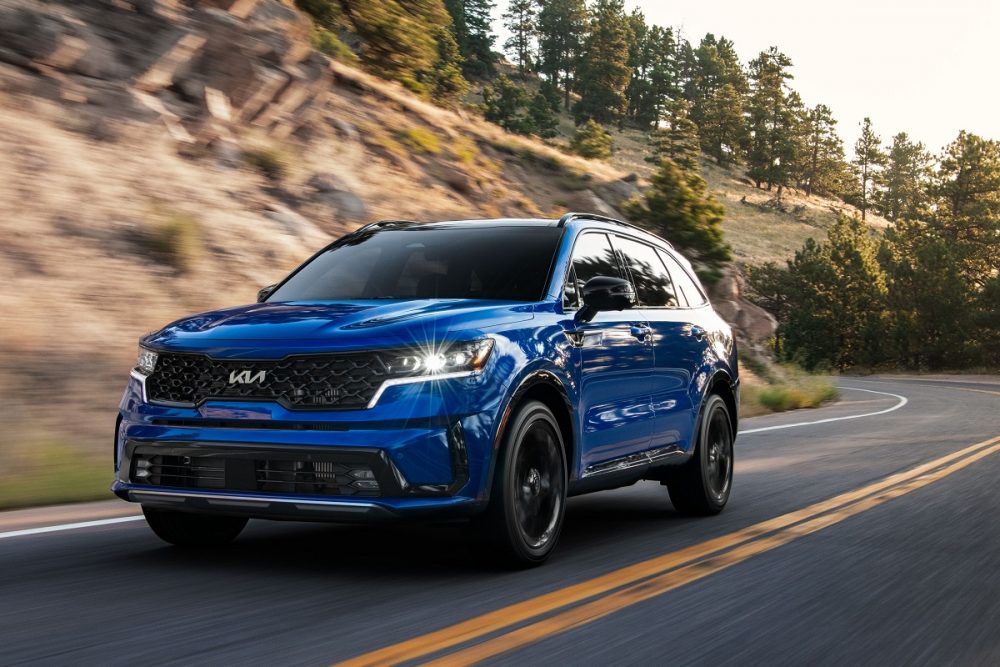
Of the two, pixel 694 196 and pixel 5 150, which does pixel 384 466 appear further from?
pixel 694 196

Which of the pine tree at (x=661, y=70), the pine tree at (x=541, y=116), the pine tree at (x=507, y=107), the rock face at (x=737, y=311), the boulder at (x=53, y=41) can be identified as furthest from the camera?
the pine tree at (x=661, y=70)

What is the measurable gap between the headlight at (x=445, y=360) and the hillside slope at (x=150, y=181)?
3915mm

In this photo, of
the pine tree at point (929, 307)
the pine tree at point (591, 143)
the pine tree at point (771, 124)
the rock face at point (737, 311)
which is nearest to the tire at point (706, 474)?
the rock face at point (737, 311)

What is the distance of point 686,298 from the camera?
8.38 metres

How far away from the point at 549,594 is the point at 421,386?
1103mm

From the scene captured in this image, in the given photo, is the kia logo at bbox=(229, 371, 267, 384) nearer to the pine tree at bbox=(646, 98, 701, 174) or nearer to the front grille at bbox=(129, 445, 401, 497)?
the front grille at bbox=(129, 445, 401, 497)

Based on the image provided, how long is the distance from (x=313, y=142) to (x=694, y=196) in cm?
1623

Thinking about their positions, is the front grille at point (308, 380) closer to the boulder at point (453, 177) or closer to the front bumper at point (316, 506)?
the front bumper at point (316, 506)

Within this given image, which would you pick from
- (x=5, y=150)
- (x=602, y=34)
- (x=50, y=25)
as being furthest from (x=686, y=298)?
(x=602, y=34)

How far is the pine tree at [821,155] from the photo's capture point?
137 metres

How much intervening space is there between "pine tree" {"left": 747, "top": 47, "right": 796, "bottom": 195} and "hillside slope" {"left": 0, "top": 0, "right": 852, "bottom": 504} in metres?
103

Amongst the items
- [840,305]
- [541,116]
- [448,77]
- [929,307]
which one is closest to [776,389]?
[929,307]

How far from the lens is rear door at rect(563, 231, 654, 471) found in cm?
651

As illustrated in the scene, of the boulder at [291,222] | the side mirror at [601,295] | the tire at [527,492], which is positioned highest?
the boulder at [291,222]
